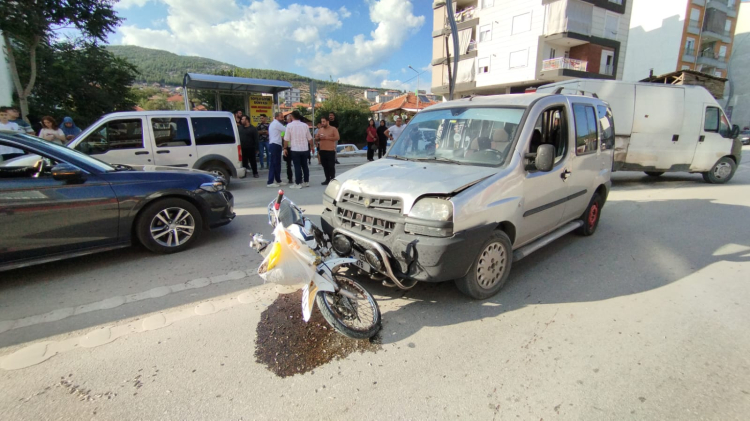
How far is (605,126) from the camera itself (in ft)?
16.2

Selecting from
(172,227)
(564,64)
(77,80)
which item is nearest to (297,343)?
(172,227)

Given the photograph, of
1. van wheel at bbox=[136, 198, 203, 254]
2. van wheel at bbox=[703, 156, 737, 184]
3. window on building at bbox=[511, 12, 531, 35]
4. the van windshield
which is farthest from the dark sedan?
window on building at bbox=[511, 12, 531, 35]

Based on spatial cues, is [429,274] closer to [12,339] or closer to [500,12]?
[12,339]

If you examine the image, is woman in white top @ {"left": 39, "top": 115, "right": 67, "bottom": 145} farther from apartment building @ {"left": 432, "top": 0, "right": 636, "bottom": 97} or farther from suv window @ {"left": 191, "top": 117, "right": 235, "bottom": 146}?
apartment building @ {"left": 432, "top": 0, "right": 636, "bottom": 97}

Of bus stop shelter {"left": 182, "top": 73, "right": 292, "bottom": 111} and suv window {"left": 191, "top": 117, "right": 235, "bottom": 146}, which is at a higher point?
bus stop shelter {"left": 182, "top": 73, "right": 292, "bottom": 111}

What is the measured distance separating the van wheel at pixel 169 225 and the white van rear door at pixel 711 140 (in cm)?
1206

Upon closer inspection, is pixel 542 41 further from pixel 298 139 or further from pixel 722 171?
pixel 298 139

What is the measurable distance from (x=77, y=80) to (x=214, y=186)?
74.5ft

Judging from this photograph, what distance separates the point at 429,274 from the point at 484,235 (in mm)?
586

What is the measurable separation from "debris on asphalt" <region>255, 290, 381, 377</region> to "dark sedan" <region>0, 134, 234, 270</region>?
7.14 ft

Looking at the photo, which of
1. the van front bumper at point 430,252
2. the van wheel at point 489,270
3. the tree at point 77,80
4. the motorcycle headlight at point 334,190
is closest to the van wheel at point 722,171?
the van wheel at point 489,270

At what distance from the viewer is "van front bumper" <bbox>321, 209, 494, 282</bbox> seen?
2711 mm

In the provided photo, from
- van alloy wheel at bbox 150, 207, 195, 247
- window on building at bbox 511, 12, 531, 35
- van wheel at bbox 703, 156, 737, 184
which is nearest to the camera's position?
van alloy wheel at bbox 150, 207, 195, 247

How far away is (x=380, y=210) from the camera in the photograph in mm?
2996
